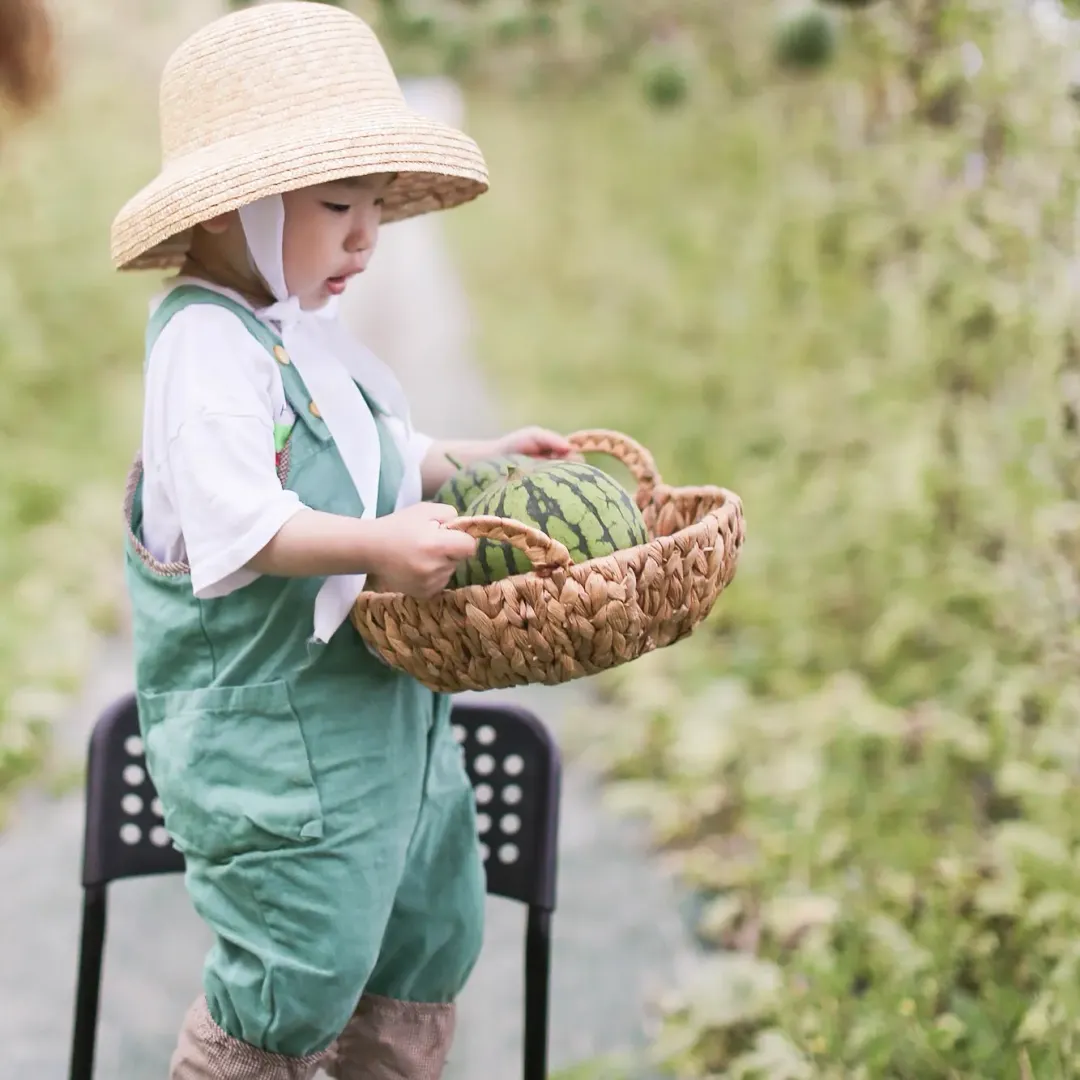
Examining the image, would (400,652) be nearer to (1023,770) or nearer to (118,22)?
(1023,770)

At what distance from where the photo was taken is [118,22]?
790 cm

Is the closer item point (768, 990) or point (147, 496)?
point (147, 496)

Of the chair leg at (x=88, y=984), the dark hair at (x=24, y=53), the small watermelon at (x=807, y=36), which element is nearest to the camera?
the chair leg at (x=88, y=984)

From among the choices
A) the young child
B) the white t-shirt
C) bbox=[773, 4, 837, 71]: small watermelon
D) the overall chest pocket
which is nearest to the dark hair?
bbox=[773, 4, 837, 71]: small watermelon

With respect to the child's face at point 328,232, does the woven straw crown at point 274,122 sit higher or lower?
higher

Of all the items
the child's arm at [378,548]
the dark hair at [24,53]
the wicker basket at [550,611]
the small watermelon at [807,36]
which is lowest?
the wicker basket at [550,611]

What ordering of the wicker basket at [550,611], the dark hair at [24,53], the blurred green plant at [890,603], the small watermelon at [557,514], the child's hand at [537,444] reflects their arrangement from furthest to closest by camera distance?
the dark hair at [24,53] < the blurred green plant at [890,603] < the child's hand at [537,444] < the small watermelon at [557,514] < the wicker basket at [550,611]

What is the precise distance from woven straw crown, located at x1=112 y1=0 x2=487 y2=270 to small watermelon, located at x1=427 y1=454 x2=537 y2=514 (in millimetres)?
316

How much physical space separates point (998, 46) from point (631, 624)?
2217mm

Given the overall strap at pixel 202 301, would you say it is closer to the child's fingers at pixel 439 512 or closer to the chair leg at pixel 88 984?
the child's fingers at pixel 439 512

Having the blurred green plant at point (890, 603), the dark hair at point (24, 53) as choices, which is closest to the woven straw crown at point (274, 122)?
the blurred green plant at point (890, 603)

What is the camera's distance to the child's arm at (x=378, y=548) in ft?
3.92

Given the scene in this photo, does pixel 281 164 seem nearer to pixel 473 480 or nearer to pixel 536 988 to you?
pixel 473 480

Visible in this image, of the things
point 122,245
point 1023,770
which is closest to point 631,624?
point 122,245
